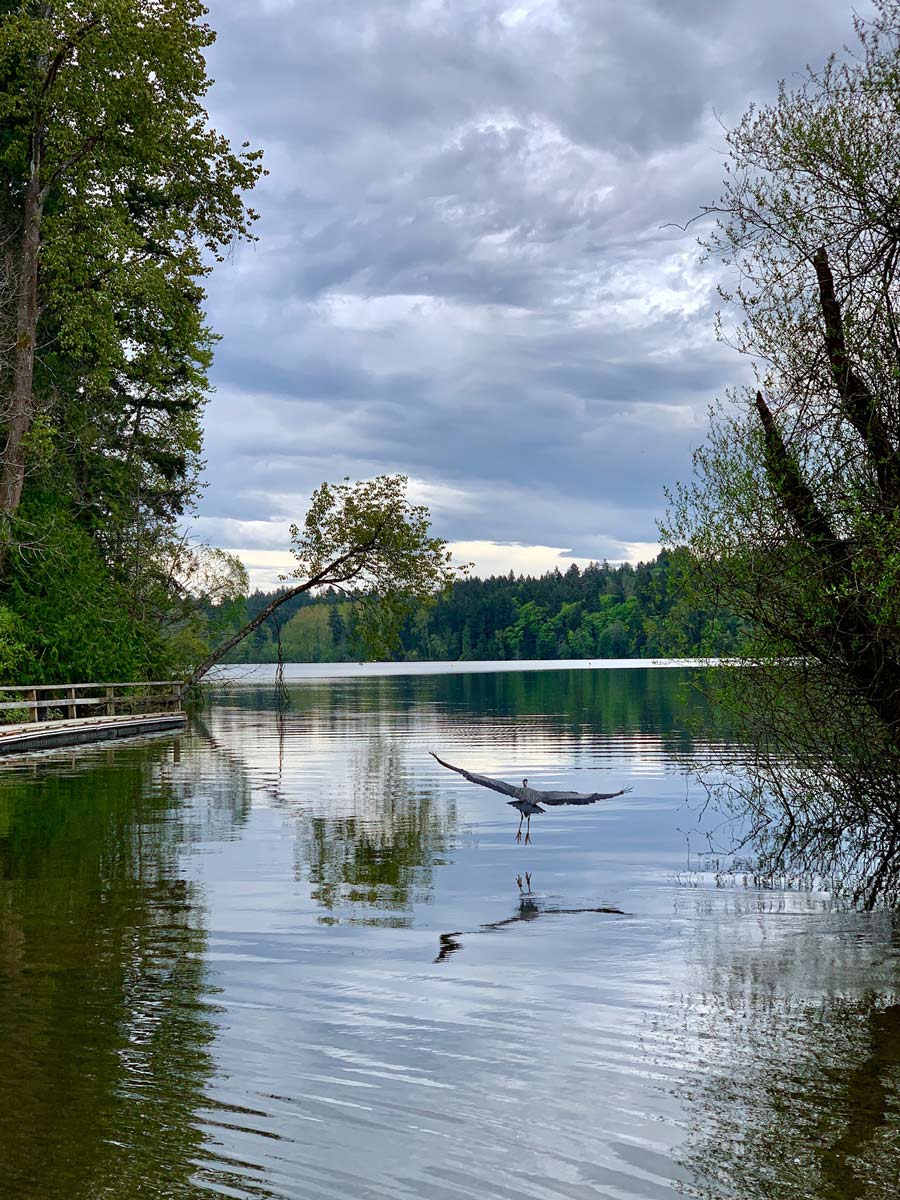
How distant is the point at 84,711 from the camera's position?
4338 centimetres

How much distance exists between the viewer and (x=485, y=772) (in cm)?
2878

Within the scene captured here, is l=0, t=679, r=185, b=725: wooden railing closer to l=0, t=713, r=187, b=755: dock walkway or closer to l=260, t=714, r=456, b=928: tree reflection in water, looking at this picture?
l=0, t=713, r=187, b=755: dock walkway

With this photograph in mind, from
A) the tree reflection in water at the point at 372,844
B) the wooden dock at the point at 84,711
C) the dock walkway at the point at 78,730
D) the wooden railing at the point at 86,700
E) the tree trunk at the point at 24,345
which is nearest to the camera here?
the tree reflection in water at the point at 372,844

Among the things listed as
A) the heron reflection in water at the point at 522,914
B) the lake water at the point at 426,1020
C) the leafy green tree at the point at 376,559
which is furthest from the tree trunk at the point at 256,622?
the heron reflection in water at the point at 522,914

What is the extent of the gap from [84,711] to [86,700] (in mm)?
2085

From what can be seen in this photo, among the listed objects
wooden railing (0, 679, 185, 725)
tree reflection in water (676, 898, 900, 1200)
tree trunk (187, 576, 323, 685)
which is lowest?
tree reflection in water (676, 898, 900, 1200)

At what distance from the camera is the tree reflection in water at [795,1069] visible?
20.9 ft

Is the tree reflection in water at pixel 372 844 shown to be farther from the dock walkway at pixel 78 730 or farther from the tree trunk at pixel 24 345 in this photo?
the tree trunk at pixel 24 345

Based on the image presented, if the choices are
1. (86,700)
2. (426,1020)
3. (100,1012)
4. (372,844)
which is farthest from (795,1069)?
(86,700)

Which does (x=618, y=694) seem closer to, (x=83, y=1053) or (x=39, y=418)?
(x=39, y=418)

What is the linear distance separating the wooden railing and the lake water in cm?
1821

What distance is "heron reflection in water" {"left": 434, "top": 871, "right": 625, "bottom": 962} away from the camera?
11.8 m

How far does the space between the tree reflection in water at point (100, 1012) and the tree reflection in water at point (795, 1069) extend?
9.28 feet

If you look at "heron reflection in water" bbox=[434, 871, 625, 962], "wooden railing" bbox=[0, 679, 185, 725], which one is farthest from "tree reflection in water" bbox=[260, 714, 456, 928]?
"wooden railing" bbox=[0, 679, 185, 725]
